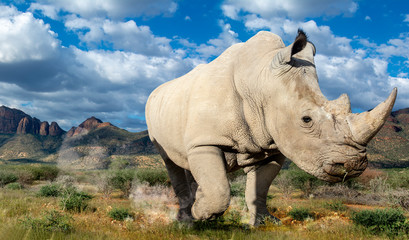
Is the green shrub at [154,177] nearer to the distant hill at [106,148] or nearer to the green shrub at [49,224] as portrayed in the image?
the green shrub at [49,224]

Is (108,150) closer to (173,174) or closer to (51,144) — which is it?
(51,144)

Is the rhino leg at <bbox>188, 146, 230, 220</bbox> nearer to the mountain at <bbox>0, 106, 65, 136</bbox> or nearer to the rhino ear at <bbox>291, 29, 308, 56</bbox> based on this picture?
the rhino ear at <bbox>291, 29, 308, 56</bbox>

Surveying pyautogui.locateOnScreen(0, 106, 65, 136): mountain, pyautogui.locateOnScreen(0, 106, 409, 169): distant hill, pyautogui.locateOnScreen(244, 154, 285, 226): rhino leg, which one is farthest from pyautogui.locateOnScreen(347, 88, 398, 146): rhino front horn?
pyautogui.locateOnScreen(0, 106, 65, 136): mountain

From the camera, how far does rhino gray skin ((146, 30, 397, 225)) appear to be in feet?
10.4

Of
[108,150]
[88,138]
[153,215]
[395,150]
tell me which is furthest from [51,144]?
[153,215]

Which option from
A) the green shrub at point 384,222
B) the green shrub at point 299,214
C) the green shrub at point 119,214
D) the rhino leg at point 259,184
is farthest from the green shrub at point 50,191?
the green shrub at point 384,222

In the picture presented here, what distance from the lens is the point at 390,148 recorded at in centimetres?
5322

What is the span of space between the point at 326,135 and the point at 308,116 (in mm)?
247

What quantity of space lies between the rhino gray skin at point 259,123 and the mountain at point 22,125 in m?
156

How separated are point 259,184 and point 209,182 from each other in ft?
4.89

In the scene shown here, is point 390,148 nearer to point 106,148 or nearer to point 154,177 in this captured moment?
point 154,177

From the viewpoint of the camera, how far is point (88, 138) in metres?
88.8

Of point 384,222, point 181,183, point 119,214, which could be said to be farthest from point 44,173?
point 384,222

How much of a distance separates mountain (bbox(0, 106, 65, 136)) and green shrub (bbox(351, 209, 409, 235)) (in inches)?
6152
